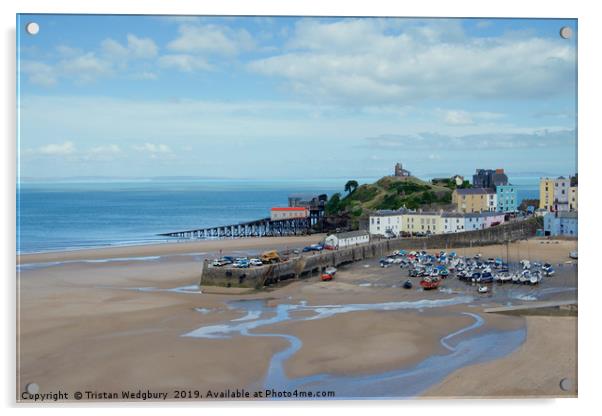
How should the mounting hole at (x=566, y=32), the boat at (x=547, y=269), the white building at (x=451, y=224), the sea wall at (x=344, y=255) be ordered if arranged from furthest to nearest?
the white building at (x=451, y=224)
the sea wall at (x=344, y=255)
the boat at (x=547, y=269)
the mounting hole at (x=566, y=32)

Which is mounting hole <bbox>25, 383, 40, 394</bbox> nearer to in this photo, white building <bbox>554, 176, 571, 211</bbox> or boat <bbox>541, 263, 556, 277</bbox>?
→ white building <bbox>554, 176, 571, 211</bbox>

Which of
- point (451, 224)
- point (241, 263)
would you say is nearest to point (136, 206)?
point (241, 263)

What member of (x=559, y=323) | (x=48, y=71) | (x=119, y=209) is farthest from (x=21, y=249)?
(x=559, y=323)

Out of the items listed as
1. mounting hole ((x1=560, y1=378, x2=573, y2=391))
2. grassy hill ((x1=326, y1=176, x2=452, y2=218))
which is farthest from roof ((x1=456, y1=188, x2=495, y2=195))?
mounting hole ((x1=560, y1=378, x2=573, y2=391))

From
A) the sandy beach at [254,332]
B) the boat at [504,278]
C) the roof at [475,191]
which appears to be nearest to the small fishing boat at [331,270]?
the sandy beach at [254,332]

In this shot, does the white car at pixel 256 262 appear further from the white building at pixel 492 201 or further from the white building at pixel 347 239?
the white building at pixel 492 201

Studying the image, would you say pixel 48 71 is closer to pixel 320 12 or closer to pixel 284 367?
pixel 320 12
